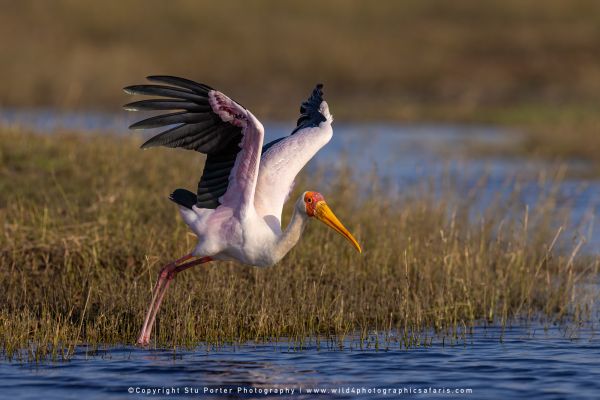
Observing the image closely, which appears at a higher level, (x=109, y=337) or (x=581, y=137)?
(x=581, y=137)

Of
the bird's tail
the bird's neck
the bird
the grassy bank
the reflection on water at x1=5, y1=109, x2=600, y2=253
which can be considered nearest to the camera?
the bird

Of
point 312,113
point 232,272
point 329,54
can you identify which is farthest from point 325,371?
point 329,54

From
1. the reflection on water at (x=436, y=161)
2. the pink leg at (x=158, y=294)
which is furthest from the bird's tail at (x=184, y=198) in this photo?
the reflection on water at (x=436, y=161)

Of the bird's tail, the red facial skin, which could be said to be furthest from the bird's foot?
the red facial skin

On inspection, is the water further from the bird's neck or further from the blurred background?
the blurred background

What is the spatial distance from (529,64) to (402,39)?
3.20m

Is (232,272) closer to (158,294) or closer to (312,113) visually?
(158,294)

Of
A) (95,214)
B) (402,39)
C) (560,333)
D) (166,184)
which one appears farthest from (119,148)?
(402,39)

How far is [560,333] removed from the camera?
25.3ft

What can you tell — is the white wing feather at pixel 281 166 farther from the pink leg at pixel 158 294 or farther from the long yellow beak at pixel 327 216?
the pink leg at pixel 158 294

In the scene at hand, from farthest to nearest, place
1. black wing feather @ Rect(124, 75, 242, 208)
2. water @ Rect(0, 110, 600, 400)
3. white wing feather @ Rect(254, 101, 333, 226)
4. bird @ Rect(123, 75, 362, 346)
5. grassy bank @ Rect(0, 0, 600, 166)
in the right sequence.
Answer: grassy bank @ Rect(0, 0, 600, 166) < white wing feather @ Rect(254, 101, 333, 226) < bird @ Rect(123, 75, 362, 346) < black wing feather @ Rect(124, 75, 242, 208) < water @ Rect(0, 110, 600, 400)

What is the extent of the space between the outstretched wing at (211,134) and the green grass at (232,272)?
0.79 metres

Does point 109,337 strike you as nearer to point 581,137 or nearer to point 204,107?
point 204,107

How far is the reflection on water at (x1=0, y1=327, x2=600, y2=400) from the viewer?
A: 622 centimetres
